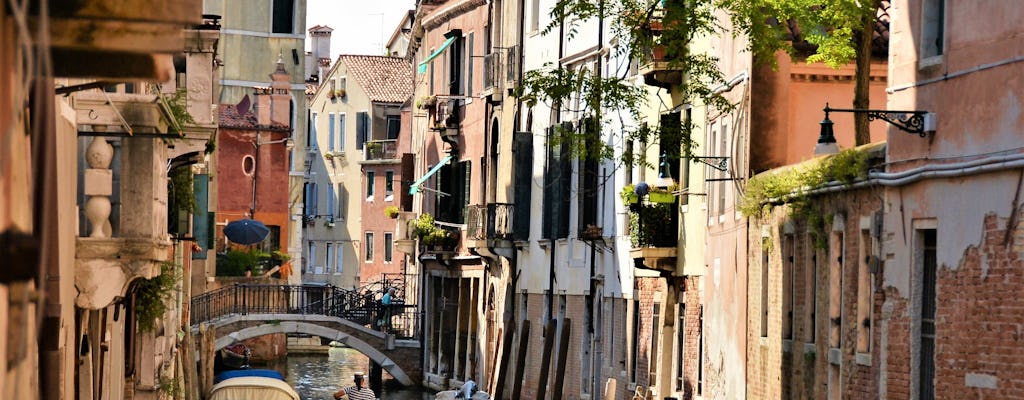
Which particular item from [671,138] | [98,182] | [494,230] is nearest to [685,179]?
[671,138]

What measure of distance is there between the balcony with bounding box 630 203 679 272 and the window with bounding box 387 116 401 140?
139 ft

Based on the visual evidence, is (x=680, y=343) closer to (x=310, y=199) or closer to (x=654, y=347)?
(x=654, y=347)

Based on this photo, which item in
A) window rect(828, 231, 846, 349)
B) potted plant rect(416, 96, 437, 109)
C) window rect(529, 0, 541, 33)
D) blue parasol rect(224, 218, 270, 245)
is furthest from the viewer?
blue parasol rect(224, 218, 270, 245)

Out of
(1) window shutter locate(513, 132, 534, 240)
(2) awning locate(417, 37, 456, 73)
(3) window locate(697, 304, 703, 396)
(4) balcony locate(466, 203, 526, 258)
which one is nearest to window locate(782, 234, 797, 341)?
(3) window locate(697, 304, 703, 396)

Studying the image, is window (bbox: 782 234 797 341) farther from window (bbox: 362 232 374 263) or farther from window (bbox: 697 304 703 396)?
window (bbox: 362 232 374 263)

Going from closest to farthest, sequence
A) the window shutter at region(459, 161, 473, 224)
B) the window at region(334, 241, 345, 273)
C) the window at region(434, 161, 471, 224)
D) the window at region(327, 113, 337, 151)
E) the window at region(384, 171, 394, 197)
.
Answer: the window shutter at region(459, 161, 473, 224), the window at region(434, 161, 471, 224), the window at region(384, 171, 394, 197), the window at region(334, 241, 345, 273), the window at region(327, 113, 337, 151)

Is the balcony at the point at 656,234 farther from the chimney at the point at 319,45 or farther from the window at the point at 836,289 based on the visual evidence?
the chimney at the point at 319,45

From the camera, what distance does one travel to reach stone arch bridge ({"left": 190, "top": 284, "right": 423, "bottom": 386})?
4509 centimetres

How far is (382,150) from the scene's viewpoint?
214ft

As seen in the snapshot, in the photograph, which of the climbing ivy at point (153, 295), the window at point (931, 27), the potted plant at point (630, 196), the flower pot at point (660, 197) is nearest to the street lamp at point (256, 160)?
the potted plant at point (630, 196)

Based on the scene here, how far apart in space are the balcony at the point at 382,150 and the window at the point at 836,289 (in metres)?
47.5

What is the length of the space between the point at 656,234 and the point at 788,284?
5731 millimetres

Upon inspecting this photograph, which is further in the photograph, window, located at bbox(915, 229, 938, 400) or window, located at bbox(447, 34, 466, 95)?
window, located at bbox(447, 34, 466, 95)

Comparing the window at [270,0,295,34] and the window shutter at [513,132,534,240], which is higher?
the window at [270,0,295,34]
